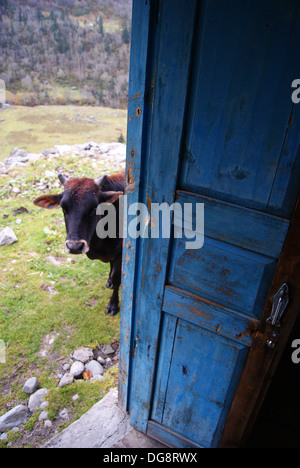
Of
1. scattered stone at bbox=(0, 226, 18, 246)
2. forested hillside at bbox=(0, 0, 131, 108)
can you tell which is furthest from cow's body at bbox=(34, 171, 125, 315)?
forested hillside at bbox=(0, 0, 131, 108)

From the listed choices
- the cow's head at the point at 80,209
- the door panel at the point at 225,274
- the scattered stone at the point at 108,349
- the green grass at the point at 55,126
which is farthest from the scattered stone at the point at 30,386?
the green grass at the point at 55,126

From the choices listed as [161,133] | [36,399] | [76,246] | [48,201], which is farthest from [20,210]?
[161,133]

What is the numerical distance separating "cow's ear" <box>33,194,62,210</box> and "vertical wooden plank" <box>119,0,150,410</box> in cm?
193

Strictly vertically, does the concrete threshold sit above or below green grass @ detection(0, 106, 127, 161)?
below

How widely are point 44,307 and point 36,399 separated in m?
1.17

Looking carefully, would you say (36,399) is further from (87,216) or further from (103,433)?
(87,216)

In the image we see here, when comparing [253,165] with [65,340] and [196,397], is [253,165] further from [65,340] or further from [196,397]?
[65,340]

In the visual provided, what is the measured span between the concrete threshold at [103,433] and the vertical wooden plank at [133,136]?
61cm

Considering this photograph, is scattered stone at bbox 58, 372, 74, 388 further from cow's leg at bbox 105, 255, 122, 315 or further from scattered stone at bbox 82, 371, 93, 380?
cow's leg at bbox 105, 255, 122, 315

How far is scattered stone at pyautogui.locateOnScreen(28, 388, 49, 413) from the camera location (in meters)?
2.68

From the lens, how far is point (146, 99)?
1366 mm

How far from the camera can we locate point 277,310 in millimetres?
1352
